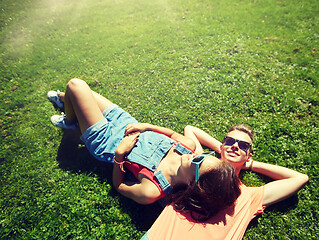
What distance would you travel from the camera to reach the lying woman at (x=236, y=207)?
9.77 ft

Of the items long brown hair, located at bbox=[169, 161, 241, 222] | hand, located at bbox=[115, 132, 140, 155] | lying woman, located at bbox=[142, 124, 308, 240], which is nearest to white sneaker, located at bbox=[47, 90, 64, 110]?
hand, located at bbox=[115, 132, 140, 155]

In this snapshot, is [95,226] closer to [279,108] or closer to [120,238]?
[120,238]

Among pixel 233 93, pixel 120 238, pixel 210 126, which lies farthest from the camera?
pixel 233 93

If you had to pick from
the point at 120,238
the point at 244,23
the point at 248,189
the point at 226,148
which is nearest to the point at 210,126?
the point at 226,148

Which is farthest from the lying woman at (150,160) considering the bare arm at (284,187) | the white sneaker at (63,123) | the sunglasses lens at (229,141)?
the bare arm at (284,187)

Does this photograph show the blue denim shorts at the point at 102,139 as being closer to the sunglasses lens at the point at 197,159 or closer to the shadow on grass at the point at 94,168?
the shadow on grass at the point at 94,168

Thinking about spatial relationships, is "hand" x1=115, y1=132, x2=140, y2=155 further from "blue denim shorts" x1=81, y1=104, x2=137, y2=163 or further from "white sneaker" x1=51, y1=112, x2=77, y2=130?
"white sneaker" x1=51, y1=112, x2=77, y2=130

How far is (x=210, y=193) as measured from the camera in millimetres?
2898

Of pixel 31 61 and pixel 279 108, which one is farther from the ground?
pixel 279 108

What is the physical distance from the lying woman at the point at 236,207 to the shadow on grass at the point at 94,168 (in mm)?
700

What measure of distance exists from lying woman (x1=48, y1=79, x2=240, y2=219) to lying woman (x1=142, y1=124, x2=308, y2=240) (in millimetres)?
215

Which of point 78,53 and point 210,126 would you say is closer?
point 210,126

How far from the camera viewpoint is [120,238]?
3.47 metres

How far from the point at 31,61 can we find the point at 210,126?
7418mm
